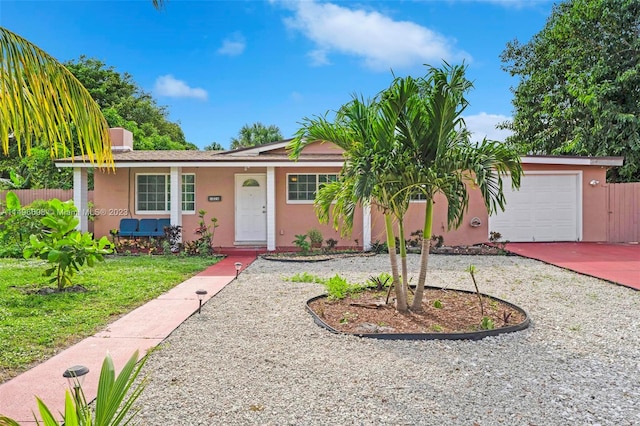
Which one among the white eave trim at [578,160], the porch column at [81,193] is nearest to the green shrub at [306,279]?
the porch column at [81,193]

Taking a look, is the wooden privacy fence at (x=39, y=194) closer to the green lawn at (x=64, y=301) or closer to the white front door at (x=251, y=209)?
the green lawn at (x=64, y=301)

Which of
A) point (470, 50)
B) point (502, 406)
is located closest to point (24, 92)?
point (502, 406)

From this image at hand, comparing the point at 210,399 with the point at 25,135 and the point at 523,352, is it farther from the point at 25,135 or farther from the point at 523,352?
the point at 523,352

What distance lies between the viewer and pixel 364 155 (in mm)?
4949

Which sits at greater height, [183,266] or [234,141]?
[234,141]

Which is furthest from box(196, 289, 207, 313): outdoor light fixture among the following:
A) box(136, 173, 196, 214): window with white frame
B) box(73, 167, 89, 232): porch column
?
box(73, 167, 89, 232): porch column

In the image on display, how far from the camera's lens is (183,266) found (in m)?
9.78

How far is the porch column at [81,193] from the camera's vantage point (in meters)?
12.2

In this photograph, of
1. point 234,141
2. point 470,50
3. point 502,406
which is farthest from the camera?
point 234,141

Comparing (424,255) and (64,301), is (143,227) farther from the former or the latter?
(424,255)

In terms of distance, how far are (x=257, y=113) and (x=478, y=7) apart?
20.4 meters

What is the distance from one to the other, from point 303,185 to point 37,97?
10.2 m

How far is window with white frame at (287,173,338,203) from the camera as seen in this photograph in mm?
13062

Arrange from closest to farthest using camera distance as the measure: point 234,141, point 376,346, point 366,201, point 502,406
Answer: point 502,406, point 376,346, point 366,201, point 234,141
